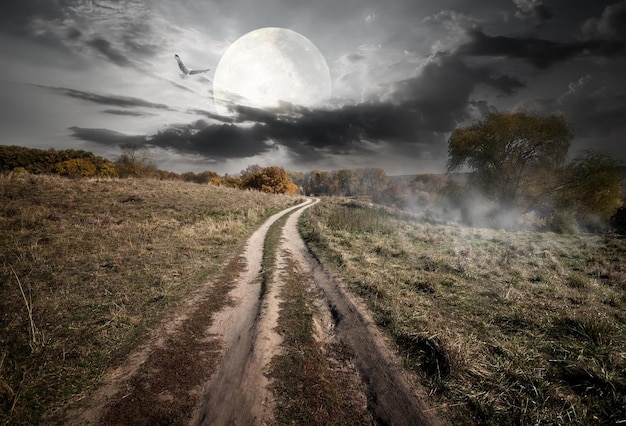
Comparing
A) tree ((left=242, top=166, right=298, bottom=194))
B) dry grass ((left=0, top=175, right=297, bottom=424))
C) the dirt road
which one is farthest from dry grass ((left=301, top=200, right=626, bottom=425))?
tree ((left=242, top=166, right=298, bottom=194))

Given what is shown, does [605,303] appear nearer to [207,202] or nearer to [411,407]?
[411,407]

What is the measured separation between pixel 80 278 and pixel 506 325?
14361 mm

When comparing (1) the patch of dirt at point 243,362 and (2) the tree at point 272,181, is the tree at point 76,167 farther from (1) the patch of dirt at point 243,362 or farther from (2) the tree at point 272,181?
(1) the patch of dirt at point 243,362

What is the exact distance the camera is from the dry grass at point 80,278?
4.68 m

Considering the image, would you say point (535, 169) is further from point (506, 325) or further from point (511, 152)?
point (506, 325)

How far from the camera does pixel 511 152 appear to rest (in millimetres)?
27484

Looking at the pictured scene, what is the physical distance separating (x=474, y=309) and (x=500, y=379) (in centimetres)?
328

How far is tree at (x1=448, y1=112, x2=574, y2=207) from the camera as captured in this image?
25750 millimetres

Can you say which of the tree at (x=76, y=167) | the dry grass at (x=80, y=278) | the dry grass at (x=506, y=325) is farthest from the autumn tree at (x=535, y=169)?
the tree at (x=76, y=167)

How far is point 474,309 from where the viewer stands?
24.7 ft

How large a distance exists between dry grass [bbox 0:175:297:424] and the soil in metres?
0.62

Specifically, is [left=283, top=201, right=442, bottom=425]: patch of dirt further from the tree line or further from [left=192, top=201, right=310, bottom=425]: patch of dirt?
the tree line

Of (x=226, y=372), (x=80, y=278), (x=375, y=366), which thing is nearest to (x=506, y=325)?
(x=375, y=366)

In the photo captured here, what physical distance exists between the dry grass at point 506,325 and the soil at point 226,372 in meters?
0.71
